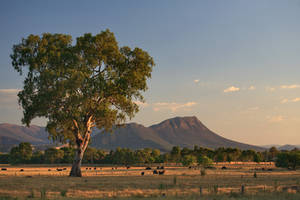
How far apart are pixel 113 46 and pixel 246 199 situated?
34031 millimetres

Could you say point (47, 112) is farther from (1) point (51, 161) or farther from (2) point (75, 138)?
(1) point (51, 161)

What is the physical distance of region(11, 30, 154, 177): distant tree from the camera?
49031mm

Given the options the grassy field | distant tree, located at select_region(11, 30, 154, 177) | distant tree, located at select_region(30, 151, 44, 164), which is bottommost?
distant tree, located at select_region(30, 151, 44, 164)

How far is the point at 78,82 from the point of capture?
157 ft

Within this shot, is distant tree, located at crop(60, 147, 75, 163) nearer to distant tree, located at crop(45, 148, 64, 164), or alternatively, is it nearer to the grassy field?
distant tree, located at crop(45, 148, 64, 164)

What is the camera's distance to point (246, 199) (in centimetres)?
2750

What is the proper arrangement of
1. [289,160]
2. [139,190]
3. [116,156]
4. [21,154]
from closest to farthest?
[139,190] → [289,160] → [116,156] → [21,154]

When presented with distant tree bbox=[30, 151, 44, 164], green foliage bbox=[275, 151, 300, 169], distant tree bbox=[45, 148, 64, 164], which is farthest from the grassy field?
distant tree bbox=[30, 151, 44, 164]

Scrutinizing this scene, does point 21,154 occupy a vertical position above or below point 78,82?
below

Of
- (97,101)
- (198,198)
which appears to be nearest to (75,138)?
(97,101)

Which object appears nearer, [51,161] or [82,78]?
[82,78]

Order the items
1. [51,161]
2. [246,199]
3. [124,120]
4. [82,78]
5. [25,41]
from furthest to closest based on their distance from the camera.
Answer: [51,161] → [124,120] → [25,41] → [82,78] → [246,199]

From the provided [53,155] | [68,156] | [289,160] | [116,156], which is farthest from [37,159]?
[289,160]

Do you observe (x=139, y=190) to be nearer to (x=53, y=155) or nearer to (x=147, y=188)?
(x=147, y=188)
